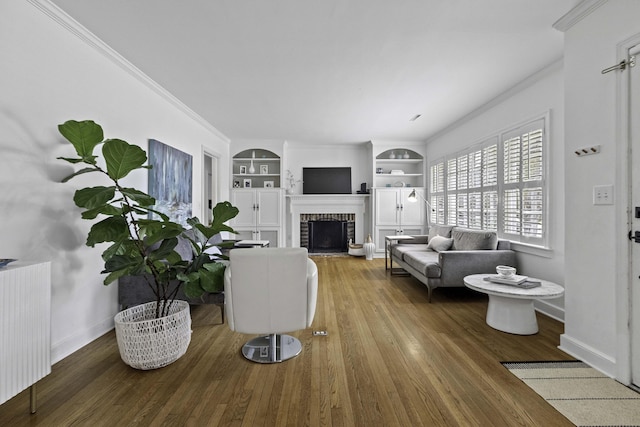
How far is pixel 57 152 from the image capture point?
6.97 feet

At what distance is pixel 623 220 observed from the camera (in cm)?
184

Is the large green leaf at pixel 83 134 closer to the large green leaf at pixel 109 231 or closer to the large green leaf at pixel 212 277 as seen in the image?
the large green leaf at pixel 109 231

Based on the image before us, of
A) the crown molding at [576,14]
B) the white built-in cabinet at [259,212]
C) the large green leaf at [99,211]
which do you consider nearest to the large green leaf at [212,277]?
the large green leaf at [99,211]

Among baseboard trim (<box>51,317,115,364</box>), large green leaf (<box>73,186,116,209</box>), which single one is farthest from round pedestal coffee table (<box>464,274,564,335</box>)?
baseboard trim (<box>51,317,115,364</box>)

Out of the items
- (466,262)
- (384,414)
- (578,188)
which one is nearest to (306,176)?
(466,262)

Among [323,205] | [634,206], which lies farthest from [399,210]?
[634,206]

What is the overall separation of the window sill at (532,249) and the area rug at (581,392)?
50.7 inches

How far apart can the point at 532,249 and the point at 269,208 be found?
15.3 feet

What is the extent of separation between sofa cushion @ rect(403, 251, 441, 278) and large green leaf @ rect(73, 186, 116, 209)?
324 cm

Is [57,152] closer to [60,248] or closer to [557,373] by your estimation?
[60,248]

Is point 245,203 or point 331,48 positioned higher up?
point 331,48

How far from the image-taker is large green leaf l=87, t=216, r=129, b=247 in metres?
1.99

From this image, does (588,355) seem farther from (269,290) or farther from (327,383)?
(269,290)

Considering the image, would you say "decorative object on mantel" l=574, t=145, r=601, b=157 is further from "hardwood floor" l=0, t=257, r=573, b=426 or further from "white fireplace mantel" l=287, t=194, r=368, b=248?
"white fireplace mantel" l=287, t=194, r=368, b=248
